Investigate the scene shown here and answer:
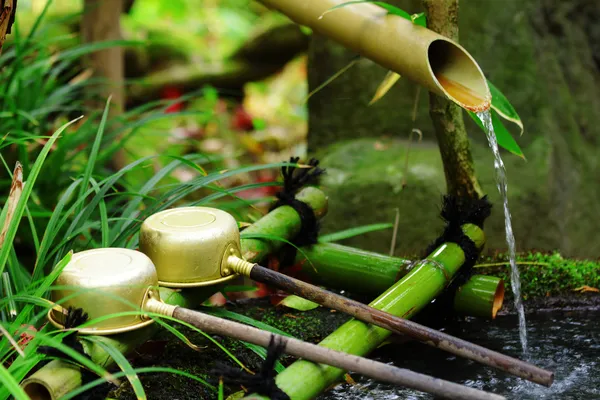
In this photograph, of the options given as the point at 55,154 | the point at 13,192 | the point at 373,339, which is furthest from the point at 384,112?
the point at 13,192

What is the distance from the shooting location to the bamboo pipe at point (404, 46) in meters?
1.84

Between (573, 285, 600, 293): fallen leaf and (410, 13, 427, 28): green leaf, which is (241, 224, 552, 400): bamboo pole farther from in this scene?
(410, 13, 427, 28): green leaf

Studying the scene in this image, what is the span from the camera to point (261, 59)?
6.82m

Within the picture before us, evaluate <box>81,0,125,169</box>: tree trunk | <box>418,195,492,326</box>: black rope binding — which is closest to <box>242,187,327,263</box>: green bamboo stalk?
<box>418,195,492,326</box>: black rope binding

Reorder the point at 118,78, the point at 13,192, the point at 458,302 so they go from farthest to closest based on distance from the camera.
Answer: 1. the point at 118,78
2. the point at 458,302
3. the point at 13,192

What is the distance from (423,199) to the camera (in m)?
3.18

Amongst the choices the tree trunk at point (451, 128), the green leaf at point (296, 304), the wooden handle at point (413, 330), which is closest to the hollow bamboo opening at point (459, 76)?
the tree trunk at point (451, 128)

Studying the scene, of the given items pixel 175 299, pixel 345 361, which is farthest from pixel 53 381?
pixel 345 361

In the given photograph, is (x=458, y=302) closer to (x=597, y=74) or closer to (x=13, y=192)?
(x=13, y=192)

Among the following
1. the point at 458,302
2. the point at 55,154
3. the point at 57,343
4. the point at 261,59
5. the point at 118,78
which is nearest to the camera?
the point at 57,343

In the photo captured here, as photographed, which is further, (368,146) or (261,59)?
(261,59)

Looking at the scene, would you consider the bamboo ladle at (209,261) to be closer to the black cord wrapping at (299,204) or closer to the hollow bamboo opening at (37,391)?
the hollow bamboo opening at (37,391)

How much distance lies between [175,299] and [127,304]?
24 cm

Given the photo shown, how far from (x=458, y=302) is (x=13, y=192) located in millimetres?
1210
